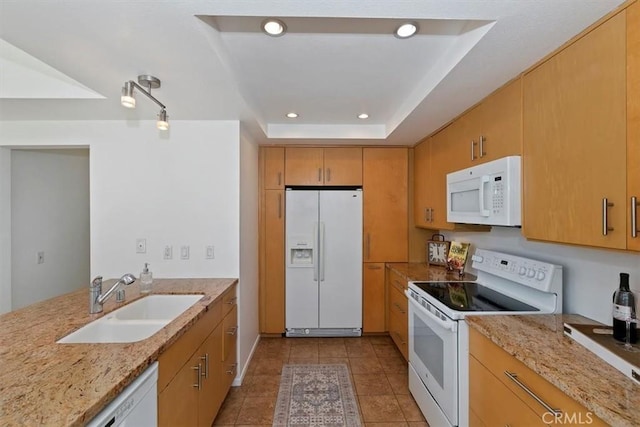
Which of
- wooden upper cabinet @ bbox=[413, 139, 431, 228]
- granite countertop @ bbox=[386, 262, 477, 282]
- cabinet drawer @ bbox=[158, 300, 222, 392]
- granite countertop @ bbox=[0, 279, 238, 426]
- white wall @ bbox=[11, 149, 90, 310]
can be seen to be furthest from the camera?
wooden upper cabinet @ bbox=[413, 139, 431, 228]

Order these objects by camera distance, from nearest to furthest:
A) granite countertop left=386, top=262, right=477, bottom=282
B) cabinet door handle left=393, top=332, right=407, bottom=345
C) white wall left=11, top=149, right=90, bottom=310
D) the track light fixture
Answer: the track light fixture < granite countertop left=386, top=262, right=477, bottom=282 < white wall left=11, top=149, right=90, bottom=310 < cabinet door handle left=393, top=332, right=407, bottom=345

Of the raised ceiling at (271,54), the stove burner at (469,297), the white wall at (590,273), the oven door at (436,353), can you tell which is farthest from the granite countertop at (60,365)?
the white wall at (590,273)

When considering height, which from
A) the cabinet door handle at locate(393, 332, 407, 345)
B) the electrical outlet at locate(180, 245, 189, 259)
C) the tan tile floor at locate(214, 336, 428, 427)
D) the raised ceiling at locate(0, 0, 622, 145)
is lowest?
the tan tile floor at locate(214, 336, 428, 427)

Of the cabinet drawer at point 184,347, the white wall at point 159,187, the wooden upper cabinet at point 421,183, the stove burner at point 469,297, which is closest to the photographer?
the cabinet drawer at point 184,347

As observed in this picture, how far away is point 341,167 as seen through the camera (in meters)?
3.53

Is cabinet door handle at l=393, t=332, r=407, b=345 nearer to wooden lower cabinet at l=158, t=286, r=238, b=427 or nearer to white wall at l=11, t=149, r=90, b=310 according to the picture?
wooden lower cabinet at l=158, t=286, r=238, b=427

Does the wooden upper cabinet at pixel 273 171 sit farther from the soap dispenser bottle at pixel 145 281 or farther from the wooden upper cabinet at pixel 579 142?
the wooden upper cabinet at pixel 579 142

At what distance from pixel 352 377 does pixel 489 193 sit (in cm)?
196

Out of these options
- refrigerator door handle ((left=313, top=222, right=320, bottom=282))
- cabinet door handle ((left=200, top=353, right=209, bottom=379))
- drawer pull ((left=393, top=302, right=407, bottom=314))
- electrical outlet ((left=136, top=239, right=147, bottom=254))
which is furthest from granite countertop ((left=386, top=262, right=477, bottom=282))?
electrical outlet ((left=136, top=239, right=147, bottom=254))

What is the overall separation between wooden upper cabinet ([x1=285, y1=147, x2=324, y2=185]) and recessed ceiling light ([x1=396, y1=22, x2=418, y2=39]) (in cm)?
204

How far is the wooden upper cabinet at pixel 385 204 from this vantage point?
354 centimetres

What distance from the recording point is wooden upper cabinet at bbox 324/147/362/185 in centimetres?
353

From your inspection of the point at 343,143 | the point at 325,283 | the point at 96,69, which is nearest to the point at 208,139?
the point at 96,69

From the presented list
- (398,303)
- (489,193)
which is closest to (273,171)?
(398,303)
